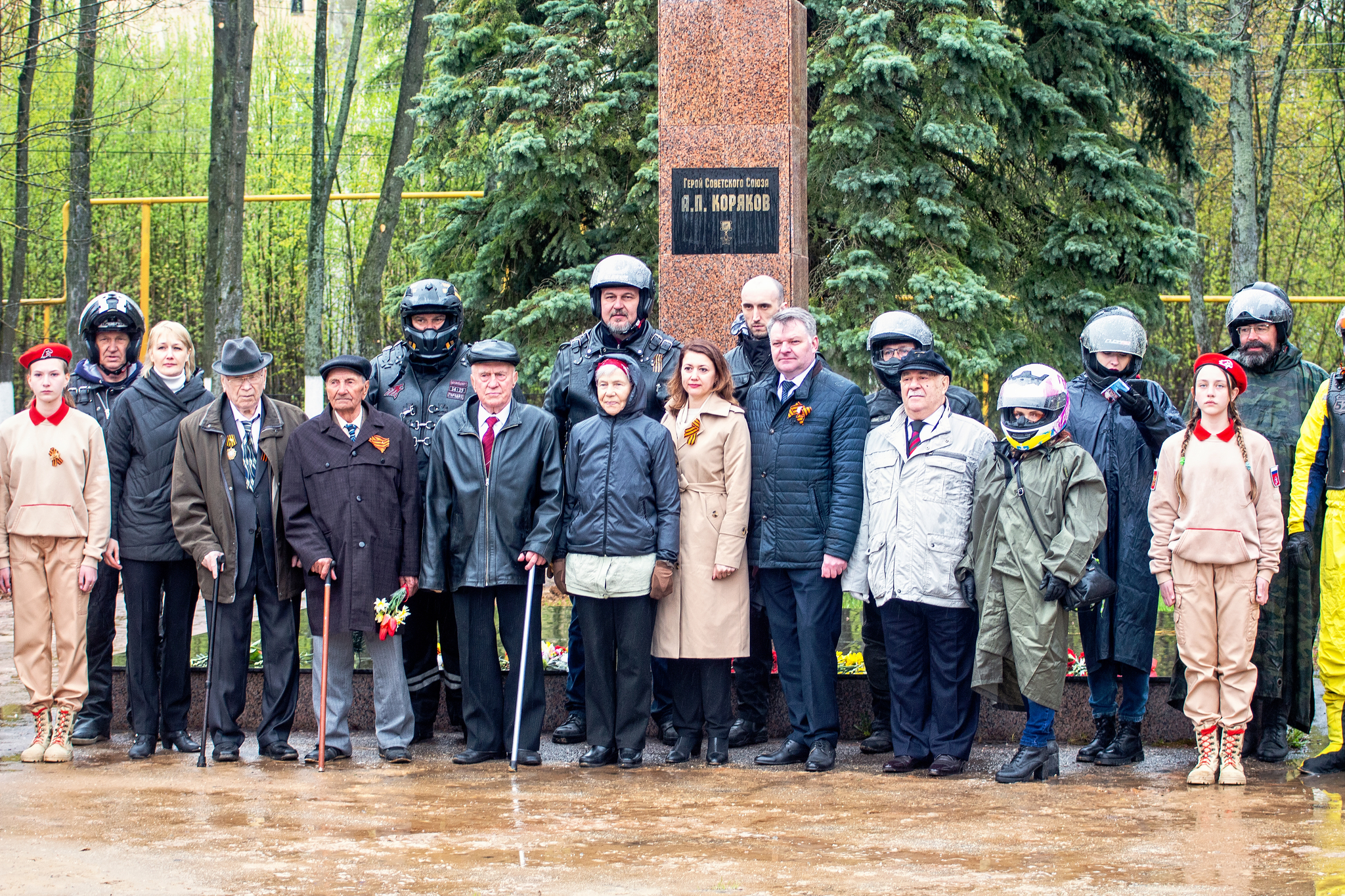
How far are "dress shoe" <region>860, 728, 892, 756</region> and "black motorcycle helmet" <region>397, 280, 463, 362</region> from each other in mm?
2894

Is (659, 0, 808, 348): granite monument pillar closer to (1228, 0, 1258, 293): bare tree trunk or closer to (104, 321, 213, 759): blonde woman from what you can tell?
(104, 321, 213, 759): blonde woman

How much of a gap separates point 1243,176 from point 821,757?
11.9 meters

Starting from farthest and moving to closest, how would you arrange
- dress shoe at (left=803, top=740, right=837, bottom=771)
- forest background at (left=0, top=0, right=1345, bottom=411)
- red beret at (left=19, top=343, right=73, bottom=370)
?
forest background at (left=0, top=0, right=1345, bottom=411) → red beret at (left=19, top=343, right=73, bottom=370) → dress shoe at (left=803, top=740, right=837, bottom=771)

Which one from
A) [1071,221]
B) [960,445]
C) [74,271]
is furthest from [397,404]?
[74,271]

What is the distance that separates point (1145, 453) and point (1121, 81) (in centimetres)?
748

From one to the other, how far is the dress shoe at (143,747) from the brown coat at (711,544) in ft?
8.20

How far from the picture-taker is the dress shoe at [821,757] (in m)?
6.64

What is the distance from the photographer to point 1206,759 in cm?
630

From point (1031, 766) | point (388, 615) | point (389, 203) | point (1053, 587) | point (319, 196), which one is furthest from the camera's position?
point (319, 196)

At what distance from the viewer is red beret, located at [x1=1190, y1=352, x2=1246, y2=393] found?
20.9 feet

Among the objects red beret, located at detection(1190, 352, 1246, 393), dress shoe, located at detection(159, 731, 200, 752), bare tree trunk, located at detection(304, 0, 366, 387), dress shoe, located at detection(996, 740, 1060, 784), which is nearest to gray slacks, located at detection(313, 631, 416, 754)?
dress shoe, located at detection(159, 731, 200, 752)

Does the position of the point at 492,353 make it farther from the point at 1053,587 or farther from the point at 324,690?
the point at 1053,587

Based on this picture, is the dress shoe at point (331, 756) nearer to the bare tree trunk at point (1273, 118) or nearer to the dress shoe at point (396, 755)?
the dress shoe at point (396, 755)

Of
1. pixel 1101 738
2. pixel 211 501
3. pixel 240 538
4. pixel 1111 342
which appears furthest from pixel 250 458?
pixel 1101 738
